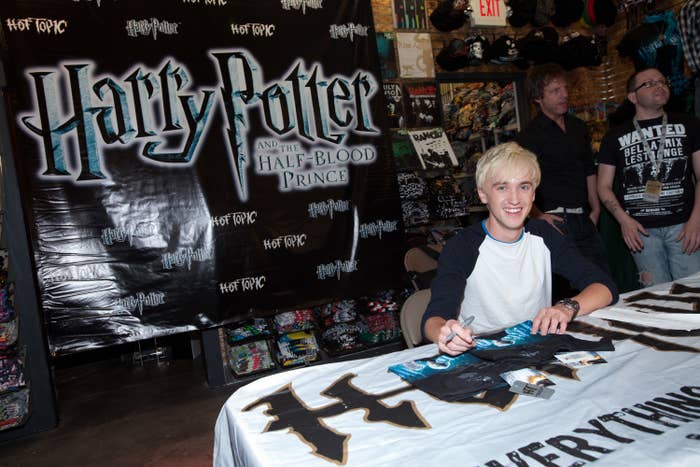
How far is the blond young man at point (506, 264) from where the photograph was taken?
1718 mm

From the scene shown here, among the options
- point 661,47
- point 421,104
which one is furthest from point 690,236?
point 421,104

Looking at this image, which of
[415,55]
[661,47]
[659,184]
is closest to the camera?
[659,184]

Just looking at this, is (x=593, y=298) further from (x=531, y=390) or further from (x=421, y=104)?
(x=421, y=104)

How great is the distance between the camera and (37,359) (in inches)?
124

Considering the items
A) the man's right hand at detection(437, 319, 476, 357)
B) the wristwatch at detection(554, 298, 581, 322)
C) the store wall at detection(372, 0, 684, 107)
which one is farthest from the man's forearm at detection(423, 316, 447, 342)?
the store wall at detection(372, 0, 684, 107)

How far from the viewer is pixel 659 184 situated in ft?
9.30

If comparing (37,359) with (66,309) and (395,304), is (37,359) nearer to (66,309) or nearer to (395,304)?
(66,309)

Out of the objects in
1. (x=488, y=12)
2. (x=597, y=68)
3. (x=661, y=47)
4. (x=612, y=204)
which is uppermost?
(x=488, y=12)

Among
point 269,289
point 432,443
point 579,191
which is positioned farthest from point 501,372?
point 269,289

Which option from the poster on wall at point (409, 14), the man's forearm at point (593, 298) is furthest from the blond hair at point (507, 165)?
the poster on wall at point (409, 14)

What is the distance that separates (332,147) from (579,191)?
5.68 ft

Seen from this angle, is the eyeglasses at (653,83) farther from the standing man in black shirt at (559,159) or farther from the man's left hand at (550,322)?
the man's left hand at (550,322)

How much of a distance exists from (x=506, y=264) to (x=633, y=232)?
1507mm

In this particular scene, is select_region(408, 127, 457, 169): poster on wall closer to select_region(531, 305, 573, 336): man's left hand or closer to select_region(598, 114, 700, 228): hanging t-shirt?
select_region(598, 114, 700, 228): hanging t-shirt
